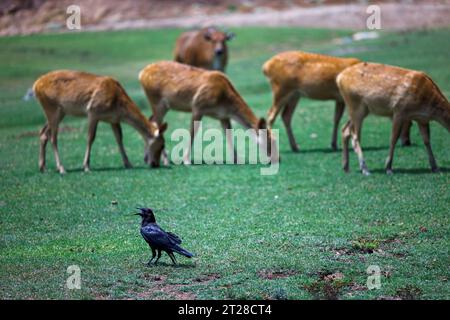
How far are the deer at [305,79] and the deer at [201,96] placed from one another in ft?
3.11

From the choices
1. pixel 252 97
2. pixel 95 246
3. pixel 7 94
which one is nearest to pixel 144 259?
pixel 95 246

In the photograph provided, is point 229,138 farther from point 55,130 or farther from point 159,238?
point 159,238

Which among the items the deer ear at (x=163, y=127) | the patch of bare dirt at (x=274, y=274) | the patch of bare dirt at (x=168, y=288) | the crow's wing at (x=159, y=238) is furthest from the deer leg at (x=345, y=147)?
the crow's wing at (x=159, y=238)

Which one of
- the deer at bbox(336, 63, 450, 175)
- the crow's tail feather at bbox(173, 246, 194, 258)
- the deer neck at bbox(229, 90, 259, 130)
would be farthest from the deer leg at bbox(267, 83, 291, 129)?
the crow's tail feather at bbox(173, 246, 194, 258)

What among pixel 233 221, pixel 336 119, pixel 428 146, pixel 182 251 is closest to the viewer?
pixel 182 251

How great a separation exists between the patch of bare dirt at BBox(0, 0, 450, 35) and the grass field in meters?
17.7

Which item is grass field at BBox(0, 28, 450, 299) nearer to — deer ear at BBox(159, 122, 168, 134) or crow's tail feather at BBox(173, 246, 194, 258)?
crow's tail feather at BBox(173, 246, 194, 258)

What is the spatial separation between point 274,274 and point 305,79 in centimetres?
844

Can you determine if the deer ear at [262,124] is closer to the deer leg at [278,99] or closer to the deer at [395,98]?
the deer leg at [278,99]

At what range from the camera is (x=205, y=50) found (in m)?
25.3

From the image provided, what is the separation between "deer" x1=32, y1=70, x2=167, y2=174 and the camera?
15.9 m

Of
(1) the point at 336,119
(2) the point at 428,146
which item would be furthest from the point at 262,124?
(2) the point at 428,146

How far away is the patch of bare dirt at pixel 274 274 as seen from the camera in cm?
927

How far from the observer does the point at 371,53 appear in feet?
95.3
